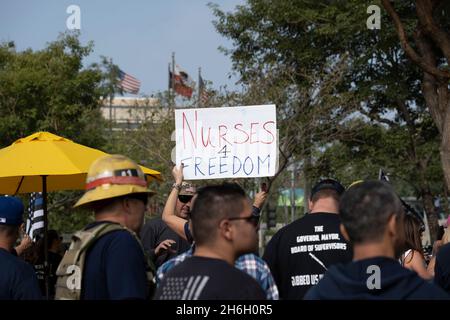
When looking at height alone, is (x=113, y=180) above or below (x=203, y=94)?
below

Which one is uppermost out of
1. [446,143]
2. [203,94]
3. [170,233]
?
[203,94]

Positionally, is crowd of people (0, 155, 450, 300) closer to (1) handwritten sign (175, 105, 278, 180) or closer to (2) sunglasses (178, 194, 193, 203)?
(1) handwritten sign (175, 105, 278, 180)

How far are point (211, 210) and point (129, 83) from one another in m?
51.7

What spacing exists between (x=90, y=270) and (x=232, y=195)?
81 cm

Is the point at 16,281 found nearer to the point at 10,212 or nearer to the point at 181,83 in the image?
the point at 10,212

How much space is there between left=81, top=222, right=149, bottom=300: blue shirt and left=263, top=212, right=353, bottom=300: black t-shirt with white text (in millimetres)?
1806

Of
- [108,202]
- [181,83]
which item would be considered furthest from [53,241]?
Result: [181,83]

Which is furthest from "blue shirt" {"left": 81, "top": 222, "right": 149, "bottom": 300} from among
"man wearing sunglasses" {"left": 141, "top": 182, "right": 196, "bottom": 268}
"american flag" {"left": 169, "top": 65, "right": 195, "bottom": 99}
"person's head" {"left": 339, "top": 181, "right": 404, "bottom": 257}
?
"american flag" {"left": 169, "top": 65, "right": 195, "bottom": 99}

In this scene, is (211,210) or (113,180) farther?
(113,180)

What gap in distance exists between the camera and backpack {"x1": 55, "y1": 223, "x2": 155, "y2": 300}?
4.25 metres

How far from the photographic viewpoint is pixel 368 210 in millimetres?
3506

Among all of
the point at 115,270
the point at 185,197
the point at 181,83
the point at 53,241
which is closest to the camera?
the point at 115,270

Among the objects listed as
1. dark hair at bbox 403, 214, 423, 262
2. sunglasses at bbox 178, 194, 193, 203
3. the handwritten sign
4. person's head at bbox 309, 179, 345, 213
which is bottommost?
dark hair at bbox 403, 214, 423, 262
